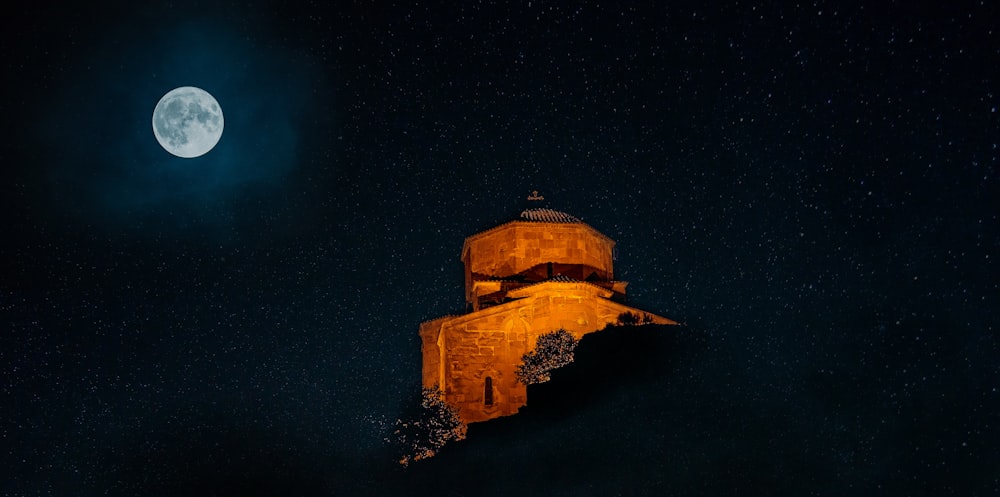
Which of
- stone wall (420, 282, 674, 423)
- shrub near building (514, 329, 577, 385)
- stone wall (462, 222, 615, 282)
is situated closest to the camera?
shrub near building (514, 329, 577, 385)

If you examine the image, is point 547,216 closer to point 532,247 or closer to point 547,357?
point 532,247

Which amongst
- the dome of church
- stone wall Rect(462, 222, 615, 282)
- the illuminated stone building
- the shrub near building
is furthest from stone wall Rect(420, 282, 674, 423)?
the dome of church

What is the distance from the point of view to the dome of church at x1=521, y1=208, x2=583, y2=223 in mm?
31078

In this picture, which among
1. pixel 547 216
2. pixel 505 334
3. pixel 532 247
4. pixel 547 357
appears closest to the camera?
pixel 547 357

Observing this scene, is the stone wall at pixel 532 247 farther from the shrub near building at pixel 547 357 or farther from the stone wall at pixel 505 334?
the shrub near building at pixel 547 357

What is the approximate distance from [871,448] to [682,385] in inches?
194

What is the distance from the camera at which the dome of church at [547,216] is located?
31078mm

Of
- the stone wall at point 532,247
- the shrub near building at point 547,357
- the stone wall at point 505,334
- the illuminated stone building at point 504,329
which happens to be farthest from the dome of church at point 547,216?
the shrub near building at point 547,357

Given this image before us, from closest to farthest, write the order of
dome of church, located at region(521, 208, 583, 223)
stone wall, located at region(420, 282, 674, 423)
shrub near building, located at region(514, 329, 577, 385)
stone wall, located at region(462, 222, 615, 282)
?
shrub near building, located at region(514, 329, 577, 385) < stone wall, located at region(420, 282, 674, 423) < stone wall, located at region(462, 222, 615, 282) < dome of church, located at region(521, 208, 583, 223)

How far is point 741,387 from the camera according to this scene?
22.9 meters

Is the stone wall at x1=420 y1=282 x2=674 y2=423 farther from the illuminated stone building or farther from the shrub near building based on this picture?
the shrub near building

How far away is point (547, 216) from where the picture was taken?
31516 mm

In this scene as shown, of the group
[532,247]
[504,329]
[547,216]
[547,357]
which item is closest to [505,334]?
[504,329]

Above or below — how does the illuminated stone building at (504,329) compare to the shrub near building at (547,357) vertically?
above
